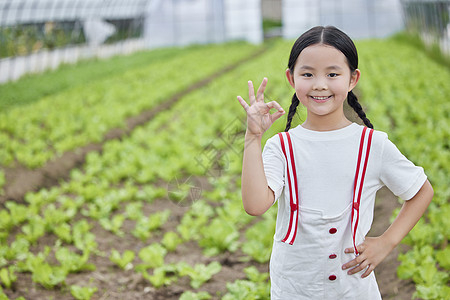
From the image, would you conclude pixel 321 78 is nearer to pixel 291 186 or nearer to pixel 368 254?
pixel 291 186

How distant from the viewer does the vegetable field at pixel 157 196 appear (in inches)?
129

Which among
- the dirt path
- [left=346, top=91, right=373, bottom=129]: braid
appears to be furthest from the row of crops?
the dirt path

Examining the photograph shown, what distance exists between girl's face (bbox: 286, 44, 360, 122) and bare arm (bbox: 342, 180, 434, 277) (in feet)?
1.29

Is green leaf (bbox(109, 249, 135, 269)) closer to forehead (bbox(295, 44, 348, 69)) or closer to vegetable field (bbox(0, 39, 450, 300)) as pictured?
vegetable field (bbox(0, 39, 450, 300))

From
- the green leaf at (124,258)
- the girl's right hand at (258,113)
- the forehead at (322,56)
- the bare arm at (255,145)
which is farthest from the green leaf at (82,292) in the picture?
the forehead at (322,56)

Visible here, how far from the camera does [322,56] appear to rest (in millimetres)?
1508

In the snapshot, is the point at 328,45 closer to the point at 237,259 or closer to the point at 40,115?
the point at 237,259

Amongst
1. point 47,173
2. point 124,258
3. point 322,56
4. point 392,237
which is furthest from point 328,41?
point 47,173

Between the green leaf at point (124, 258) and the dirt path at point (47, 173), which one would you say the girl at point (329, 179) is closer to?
the green leaf at point (124, 258)

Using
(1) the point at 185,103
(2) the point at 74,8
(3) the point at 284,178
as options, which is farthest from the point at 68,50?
(3) the point at 284,178

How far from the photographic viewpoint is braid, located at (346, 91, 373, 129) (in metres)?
1.64

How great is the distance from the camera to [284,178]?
1575 mm

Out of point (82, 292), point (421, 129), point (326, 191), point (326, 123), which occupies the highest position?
point (326, 123)

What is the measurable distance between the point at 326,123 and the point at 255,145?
288mm
